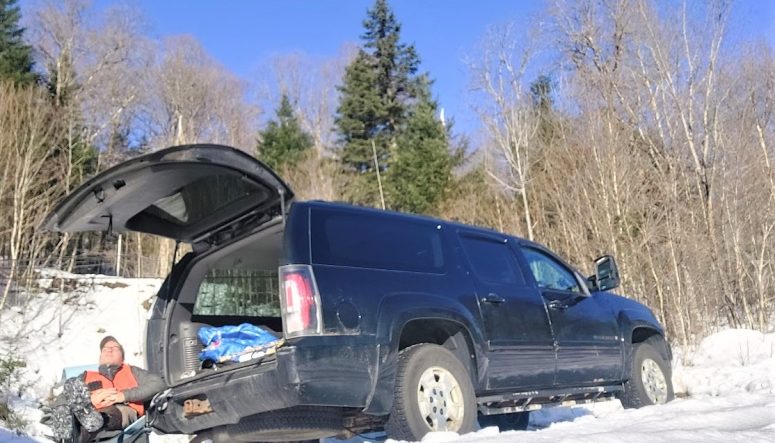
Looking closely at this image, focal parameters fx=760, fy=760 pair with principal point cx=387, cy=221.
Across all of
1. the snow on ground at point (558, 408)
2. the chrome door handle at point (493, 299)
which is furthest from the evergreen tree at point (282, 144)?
the chrome door handle at point (493, 299)

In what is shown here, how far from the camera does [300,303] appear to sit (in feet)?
14.6

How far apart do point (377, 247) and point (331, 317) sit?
803mm

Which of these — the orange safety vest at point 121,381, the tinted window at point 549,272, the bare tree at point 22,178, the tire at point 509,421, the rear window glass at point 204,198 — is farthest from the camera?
the bare tree at point 22,178

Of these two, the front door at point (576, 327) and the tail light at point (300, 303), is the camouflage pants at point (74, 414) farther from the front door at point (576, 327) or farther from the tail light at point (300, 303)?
the front door at point (576, 327)

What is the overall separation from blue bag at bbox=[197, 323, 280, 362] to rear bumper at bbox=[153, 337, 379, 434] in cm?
34

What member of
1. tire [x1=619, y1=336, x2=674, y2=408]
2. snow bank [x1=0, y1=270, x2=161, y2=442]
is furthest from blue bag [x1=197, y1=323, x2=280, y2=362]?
snow bank [x1=0, y1=270, x2=161, y2=442]

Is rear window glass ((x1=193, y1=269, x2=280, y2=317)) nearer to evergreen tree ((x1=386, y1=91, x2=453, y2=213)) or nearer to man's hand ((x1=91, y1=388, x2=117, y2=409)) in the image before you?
man's hand ((x1=91, y1=388, x2=117, y2=409))

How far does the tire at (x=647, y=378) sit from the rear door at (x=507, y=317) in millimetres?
1540

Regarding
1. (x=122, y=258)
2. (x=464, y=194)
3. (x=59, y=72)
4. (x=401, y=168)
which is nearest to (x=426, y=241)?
(x=122, y=258)

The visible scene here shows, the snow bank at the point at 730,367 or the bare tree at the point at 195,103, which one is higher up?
the bare tree at the point at 195,103

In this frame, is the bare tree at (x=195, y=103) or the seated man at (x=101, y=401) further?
the bare tree at (x=195, y=103)

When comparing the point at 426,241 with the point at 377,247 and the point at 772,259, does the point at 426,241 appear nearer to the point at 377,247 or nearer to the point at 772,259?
the point at 377,247

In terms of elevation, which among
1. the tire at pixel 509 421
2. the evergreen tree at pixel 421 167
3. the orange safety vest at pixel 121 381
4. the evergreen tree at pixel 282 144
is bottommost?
the tire at pixel 509 421

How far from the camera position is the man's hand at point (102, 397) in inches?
235
